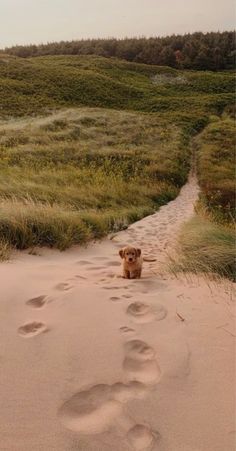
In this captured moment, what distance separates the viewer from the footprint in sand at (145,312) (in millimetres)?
3749

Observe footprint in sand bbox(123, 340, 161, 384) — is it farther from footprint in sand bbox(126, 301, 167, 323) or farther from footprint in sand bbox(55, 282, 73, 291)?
footprint in sand bbox(55, 282, 73, 291)

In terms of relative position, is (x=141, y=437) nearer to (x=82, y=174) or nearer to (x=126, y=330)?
(x=126, y=330)

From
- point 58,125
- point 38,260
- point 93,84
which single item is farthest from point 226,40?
point 38,260

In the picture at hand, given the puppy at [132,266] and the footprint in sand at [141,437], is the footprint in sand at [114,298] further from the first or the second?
the footprint in sand at [141,437]

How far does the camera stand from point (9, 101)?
3575 cm

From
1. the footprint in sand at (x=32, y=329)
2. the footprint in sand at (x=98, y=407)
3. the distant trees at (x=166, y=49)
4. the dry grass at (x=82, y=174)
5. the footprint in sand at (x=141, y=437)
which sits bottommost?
the dry grass at (x=82, y=174)

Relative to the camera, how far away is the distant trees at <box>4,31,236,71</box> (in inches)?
2633

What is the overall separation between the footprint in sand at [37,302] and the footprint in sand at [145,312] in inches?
31.6

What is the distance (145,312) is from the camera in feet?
12.8

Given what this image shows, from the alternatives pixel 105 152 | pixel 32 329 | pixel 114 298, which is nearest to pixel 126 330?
pixel 114 298

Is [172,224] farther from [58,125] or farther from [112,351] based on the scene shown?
[58,125]

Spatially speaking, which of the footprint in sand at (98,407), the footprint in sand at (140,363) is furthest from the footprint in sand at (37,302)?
the footprint in sand at (98,407)

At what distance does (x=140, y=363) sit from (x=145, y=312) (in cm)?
83

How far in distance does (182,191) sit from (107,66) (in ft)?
149
